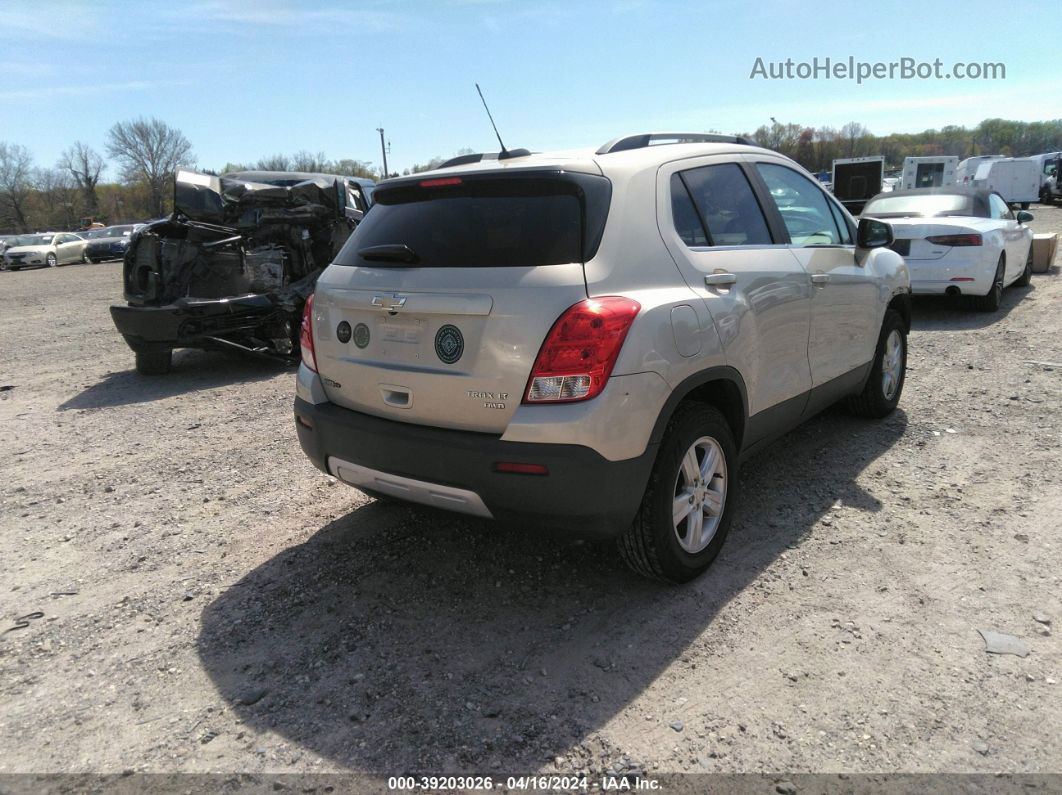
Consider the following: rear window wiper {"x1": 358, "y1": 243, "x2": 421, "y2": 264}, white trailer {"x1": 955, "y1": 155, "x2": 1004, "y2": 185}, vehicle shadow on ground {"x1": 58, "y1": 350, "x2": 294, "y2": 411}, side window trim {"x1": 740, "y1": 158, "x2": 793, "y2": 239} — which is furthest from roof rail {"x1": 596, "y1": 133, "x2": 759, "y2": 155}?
white trailer {"x1": 955, "y1": 155, "x2": 1004, "y2": 185}

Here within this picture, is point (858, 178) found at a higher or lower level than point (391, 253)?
higher

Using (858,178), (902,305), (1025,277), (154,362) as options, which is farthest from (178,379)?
(858,178)

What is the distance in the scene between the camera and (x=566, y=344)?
107 inches

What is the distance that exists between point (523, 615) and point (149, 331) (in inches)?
226

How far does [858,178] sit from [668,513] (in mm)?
26281

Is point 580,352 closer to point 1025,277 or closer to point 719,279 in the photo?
point 719,279

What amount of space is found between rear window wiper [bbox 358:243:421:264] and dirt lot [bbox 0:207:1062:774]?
116 centimetres

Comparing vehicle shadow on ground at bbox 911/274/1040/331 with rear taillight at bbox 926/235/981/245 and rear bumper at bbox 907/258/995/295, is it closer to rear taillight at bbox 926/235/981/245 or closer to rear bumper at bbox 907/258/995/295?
rear bumper at bbox 907/258/995/295

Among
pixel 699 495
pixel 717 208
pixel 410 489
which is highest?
pixel 717 208

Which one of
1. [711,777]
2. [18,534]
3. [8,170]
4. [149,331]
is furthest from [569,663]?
[8,170]

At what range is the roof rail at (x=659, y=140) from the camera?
337cm

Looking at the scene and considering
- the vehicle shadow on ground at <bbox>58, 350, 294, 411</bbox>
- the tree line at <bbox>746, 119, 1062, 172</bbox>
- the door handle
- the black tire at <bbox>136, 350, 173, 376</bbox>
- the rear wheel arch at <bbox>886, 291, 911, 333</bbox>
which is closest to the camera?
the door handle

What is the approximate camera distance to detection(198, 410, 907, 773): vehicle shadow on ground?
248cm

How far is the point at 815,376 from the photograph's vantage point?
4.20 metres
